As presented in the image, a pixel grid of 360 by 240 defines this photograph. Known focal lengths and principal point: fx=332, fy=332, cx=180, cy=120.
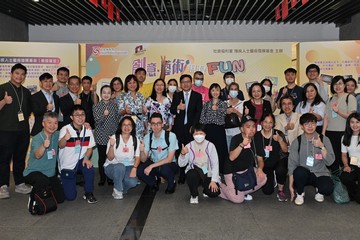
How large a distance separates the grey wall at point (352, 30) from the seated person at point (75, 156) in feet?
23.8

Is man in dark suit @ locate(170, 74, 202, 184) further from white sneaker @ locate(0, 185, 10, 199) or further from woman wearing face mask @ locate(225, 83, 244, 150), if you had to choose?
white sneaker @ locate(0, 185, 10, 199)

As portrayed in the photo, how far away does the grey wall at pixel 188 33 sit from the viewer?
29.6 ft

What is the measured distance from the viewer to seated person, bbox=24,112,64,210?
11.7 feet

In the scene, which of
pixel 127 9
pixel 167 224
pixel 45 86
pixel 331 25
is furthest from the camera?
pixel 331 25

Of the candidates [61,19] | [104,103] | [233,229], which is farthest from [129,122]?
[61,19]

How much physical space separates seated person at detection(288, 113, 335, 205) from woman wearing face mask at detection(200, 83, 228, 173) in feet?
3.66

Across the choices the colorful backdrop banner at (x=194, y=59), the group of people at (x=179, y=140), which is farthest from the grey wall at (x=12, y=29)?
the group of people at (x=179, y=140)

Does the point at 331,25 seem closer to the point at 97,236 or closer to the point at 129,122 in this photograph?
the point at 129,122

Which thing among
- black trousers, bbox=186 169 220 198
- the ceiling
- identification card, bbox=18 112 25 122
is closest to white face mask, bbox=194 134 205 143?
black trousers, bbox=186 169 220 198

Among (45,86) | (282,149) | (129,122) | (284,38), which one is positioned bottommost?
(282,149)

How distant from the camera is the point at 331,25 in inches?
354

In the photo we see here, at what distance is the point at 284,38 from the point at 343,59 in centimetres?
328

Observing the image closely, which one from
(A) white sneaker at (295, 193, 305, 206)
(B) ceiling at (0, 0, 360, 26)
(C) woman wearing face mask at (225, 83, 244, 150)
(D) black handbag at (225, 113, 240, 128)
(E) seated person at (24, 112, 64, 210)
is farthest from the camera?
(B) ceiling at (0, 0, 360, 26)

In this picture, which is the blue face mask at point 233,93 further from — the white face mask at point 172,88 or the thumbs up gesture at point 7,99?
the thumbs up gesture at point 7,99
